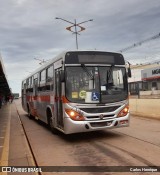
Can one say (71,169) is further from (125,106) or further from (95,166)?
(125,106)

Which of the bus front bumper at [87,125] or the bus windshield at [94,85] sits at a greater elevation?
the bus windshield at [94,85]

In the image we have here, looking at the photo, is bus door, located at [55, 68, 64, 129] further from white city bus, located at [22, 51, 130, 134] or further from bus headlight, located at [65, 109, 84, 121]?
bus headlight, located at [65, 109, 84, 121]

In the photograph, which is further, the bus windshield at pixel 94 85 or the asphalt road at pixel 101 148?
the bus windshield at pixel 94 85

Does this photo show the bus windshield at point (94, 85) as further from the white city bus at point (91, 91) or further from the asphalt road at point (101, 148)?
the asphalt road at point (101, 148)

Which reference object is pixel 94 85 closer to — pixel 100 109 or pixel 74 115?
pixel 100 109

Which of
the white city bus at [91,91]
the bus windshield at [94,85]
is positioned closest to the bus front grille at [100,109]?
the white city bus at [91,91]

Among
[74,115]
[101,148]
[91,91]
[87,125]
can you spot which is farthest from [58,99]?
[101,148]

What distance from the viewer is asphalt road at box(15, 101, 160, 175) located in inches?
295

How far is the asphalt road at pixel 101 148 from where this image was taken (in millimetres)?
7480

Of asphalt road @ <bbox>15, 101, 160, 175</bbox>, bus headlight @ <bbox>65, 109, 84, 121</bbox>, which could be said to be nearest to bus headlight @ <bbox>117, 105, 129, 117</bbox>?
asphalt road @ <bbox>15, 101, 160, 175</bbox>

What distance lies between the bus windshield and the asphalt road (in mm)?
1403

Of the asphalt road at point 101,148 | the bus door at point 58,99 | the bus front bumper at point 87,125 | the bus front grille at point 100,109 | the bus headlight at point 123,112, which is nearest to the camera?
the asphalt road at point 101,148

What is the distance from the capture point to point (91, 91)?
10.0m

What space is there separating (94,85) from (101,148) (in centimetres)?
209
